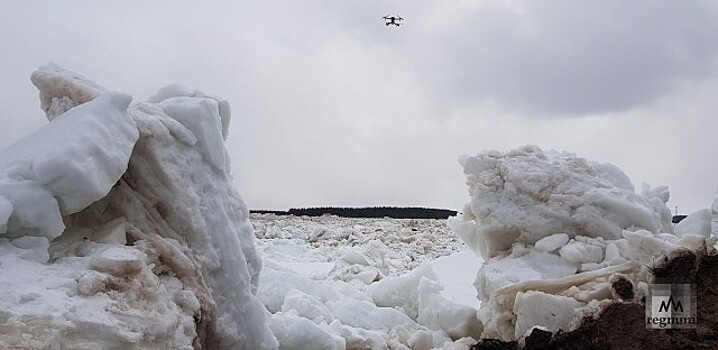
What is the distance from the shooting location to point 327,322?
5.42m

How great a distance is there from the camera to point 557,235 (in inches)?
192

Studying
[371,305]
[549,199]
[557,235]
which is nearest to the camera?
[557,235]

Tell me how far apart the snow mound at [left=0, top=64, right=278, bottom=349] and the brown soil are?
186cm

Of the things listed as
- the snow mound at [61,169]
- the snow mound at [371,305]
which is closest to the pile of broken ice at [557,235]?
the snow mound at [371,305]

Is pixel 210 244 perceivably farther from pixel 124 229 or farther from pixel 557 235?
pixel 557 235

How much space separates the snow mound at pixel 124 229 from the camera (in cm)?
238

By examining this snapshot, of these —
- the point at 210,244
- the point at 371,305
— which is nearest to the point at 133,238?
the point at 210,244

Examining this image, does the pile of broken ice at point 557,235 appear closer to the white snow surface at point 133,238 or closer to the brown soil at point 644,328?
the brown soil at point 644,328

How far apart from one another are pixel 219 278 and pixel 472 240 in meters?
2.92

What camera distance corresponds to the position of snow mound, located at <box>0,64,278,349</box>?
2.38 meters

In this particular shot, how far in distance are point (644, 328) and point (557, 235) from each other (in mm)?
1053
